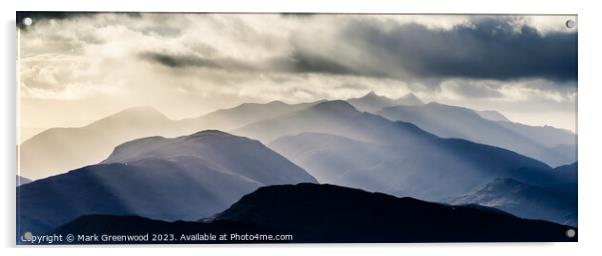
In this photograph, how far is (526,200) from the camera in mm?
3701

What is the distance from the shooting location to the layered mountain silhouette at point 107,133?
3.61 m

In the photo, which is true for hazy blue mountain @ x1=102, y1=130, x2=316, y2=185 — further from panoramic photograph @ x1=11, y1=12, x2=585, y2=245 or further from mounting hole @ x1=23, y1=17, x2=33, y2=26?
mounting hole @ x1=23, y1=17, x2=33, y2=26

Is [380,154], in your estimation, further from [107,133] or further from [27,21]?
[27,21]

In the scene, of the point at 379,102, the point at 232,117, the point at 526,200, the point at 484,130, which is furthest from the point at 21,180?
the point at 526,200

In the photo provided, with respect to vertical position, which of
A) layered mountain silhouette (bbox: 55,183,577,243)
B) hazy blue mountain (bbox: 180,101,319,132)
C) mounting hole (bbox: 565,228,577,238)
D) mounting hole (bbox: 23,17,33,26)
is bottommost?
mounting hole (bbox: 565,228,577,238)

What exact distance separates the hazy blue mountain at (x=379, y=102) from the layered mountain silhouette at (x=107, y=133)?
610 mm

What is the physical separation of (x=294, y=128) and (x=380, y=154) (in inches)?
17.5

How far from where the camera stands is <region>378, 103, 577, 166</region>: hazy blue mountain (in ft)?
12.1

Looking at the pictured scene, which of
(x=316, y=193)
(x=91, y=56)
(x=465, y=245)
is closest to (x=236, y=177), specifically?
(x=316, y=193)

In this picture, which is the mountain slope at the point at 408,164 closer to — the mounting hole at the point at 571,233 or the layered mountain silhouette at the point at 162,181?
the layered mountain silhouette at the point at 162,181

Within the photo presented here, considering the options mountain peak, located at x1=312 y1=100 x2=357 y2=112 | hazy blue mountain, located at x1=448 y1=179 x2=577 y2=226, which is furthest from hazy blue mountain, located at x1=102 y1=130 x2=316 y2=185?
hazy blue mountain, located at x1=448 y1=179 x2=577 y2=226

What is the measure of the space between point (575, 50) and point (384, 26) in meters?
0.95

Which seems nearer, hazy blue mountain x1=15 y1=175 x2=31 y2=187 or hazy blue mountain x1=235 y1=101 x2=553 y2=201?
hazy blue mountain x1=15 y1=175 x2=31 y2=187

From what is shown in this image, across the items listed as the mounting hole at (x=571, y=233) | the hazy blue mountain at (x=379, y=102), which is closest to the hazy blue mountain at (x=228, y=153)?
the hazy blue mountain at (x=379, y=102)
